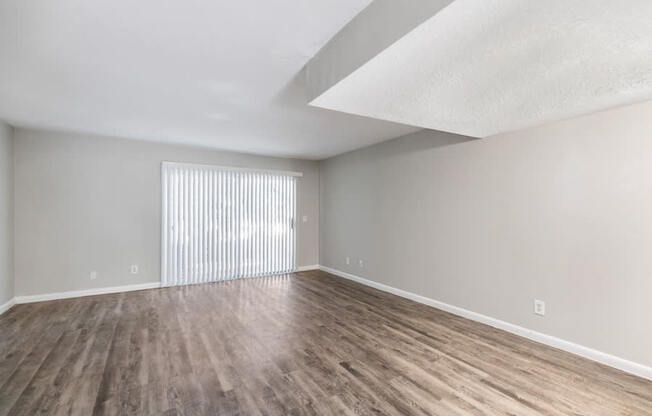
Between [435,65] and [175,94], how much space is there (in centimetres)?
240

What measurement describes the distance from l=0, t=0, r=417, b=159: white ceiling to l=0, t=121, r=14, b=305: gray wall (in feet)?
1.20

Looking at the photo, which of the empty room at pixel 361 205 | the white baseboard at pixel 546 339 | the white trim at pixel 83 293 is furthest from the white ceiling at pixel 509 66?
the white trim at pixel 83 293

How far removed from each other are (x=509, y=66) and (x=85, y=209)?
5.52 meters

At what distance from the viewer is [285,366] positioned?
2.45 meters

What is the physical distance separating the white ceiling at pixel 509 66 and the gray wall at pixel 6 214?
4268mm

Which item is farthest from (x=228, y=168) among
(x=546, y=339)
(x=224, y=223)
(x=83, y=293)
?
(x=546, y=339)

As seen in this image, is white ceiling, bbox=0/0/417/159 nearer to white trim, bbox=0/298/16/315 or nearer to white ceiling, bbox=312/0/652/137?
white ceiling, bbox=312/0/652/137

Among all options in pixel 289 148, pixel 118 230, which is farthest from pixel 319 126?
pixel 118 230

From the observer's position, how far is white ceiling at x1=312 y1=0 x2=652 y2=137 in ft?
4.30

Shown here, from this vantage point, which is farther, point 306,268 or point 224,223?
point 306,268

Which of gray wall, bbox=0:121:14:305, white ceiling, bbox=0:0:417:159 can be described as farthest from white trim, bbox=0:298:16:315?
white ceiling, bbox=0:0:417:159

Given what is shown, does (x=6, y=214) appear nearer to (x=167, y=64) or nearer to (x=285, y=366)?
(x=167, y=64)

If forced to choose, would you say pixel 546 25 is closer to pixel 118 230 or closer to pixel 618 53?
pixel 618 53

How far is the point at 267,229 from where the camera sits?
19.5 ft
